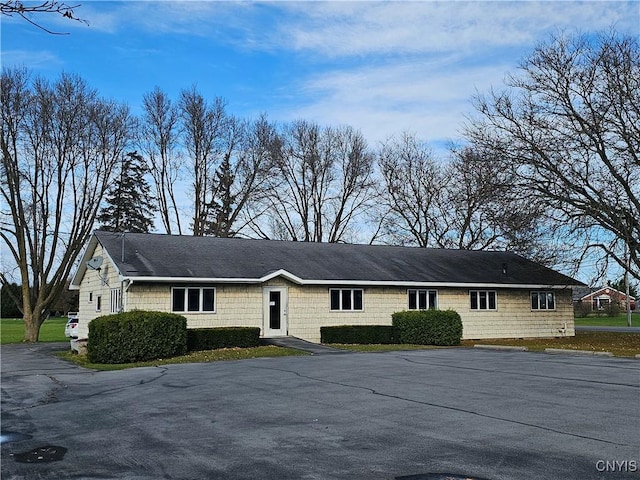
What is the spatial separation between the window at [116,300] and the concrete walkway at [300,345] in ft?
18.5

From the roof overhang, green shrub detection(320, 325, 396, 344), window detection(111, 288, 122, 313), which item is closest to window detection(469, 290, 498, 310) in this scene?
the roof overhang

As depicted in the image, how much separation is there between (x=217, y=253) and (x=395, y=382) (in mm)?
16379

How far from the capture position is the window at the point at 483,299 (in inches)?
1222

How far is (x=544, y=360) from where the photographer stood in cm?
1766

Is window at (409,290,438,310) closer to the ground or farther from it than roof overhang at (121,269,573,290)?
closer to the ground

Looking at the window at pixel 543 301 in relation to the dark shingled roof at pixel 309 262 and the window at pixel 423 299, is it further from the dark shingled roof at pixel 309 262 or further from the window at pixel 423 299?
the window at pixel 423 299

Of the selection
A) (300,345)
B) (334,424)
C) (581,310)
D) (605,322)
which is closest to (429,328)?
(300,345)

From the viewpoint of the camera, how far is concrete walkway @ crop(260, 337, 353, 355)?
22359 mm

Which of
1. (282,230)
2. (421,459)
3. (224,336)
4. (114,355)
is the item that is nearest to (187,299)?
(224,336)

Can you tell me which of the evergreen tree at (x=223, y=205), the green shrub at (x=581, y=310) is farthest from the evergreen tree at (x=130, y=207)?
the green shrub at (x=581, y=310)

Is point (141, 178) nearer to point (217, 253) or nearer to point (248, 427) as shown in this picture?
point (217, 253)

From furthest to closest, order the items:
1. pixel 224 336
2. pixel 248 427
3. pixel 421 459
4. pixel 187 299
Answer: pixel 187 299 → pixel 224 336 → pixel 248 427 → pixel 421 459

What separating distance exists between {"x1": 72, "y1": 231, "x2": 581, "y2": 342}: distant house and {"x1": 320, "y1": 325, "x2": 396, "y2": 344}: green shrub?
3.18 feet

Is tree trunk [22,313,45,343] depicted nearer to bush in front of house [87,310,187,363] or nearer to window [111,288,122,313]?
window [111,288,122,313]
